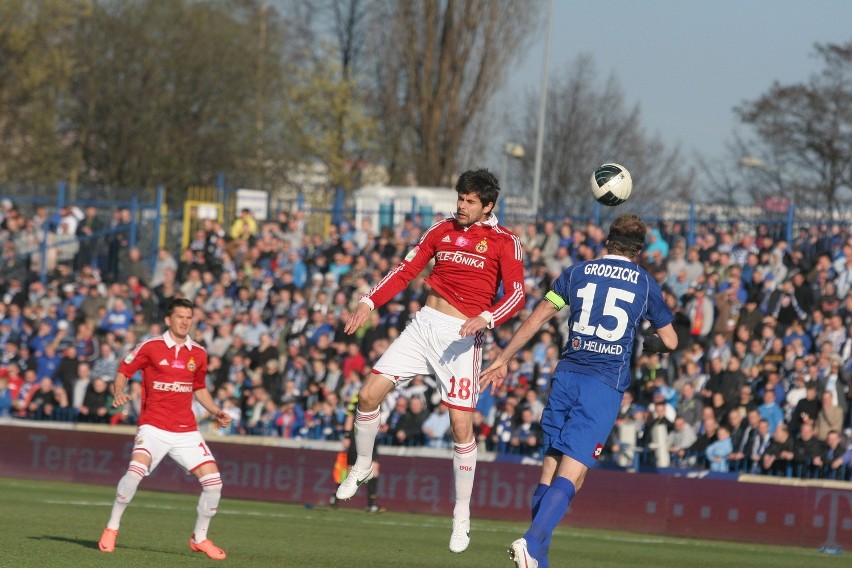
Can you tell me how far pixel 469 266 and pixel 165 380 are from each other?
3.49 metres

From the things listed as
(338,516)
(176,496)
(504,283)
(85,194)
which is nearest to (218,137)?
(85,194)

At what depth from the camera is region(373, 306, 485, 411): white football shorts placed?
10.8 meters

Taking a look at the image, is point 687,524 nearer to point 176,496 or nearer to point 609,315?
point 176,496

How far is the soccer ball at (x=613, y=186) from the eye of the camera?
10773 millimetres

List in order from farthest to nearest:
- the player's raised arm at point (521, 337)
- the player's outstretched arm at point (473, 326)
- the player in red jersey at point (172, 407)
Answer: the player in red jersey at point (172, 407)
the player's outstretched arm at point (473, 326)
the player's raised arm at point (521, 337)

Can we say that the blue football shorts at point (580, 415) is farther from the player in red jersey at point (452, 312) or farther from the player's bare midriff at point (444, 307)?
the player's bare midriff at point (444, 307)

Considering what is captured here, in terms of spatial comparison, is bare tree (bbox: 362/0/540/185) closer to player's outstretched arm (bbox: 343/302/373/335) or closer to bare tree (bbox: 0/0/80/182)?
bare tree (bbox: 0/0/80/182)

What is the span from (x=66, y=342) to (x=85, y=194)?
7796 millimetres

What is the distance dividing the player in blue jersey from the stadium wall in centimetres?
948

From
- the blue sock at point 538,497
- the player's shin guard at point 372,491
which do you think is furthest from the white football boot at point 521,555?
the player's shin guard at point 372,491

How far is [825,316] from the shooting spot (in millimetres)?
20719

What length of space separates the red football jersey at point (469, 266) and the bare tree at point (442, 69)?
28649 millimetres

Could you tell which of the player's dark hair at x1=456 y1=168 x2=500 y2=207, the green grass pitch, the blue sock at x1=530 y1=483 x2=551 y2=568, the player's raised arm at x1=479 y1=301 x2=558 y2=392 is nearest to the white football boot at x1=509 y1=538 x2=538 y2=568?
the blue sock at x1=530 y1=483 x2=551 y2=568

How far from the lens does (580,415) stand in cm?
950
